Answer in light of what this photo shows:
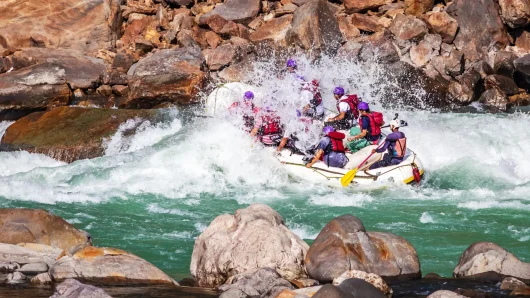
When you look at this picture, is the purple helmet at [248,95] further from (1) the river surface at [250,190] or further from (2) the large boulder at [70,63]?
(2) the large boulder at [70,63]

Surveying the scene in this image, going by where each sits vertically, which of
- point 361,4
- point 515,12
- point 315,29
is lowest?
point 315,29

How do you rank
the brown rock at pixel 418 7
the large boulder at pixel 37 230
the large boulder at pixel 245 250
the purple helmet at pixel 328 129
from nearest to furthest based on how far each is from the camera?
1. the large boulder at pixel 245 250
2. the large boulder at pixel 37 230
3. the purple helmet at pixel 328 129
4. the brown rock at pixel 418 7

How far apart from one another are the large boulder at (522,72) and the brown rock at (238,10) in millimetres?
7750

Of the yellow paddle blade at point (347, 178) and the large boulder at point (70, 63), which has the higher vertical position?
the yellow paddle blade at point (347, 178)

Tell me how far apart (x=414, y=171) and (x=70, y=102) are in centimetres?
1026

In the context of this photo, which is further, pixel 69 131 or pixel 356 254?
pixel 69 131

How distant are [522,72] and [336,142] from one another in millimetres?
9681

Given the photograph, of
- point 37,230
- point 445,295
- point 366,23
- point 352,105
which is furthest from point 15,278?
point 366,23

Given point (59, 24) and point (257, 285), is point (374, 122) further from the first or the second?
point (59, 24)

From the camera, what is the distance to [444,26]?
2214 cm

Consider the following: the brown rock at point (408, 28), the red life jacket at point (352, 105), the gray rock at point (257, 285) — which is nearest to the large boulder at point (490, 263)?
the gray rock at point (257, 285)

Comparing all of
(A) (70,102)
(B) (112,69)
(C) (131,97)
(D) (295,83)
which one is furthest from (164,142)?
(B) (112,69)

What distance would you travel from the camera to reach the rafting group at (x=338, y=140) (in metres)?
12.7

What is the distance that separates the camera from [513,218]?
10500mm
